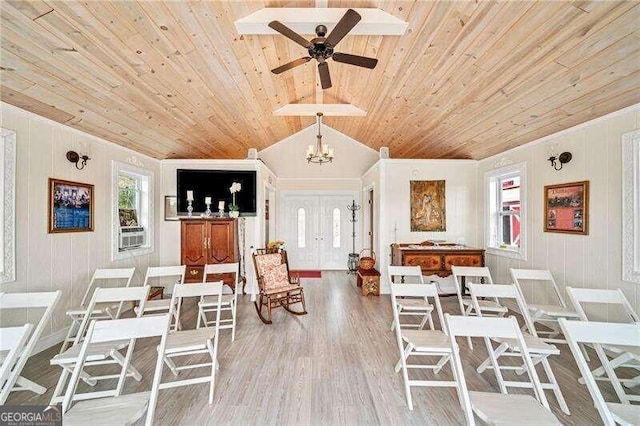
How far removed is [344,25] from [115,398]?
2.70 metres

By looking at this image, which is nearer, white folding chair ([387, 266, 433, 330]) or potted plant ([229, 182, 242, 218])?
white folding chair ([387, 266, 433, 330])

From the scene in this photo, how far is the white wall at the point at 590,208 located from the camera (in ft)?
9.26

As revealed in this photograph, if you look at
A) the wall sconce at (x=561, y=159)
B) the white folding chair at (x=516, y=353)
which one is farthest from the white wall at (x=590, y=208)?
the white folding chair at (x=516, y=353)

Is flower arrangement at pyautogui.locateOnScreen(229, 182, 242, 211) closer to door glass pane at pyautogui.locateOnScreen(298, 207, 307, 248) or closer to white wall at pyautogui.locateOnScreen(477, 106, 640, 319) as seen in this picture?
door glass pane at pyautogui.locateOnScreen(298, 207, 307, 248)

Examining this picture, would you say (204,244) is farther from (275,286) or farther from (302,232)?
(302,232)

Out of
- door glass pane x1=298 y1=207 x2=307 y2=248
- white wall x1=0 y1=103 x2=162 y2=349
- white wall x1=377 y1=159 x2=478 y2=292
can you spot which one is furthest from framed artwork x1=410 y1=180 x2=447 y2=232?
white wall x1=0 y1=103 x2=162 y2=349

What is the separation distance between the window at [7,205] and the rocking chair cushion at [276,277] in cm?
259

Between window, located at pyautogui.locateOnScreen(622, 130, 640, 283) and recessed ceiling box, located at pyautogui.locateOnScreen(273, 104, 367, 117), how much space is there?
3.26 metres

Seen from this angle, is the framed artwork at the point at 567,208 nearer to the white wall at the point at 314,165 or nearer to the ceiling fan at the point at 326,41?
the ceiling fan at the point at 326,41

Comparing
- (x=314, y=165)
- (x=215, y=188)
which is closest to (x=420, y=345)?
(x=215, y=188)

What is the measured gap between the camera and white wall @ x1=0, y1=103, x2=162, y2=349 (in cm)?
277

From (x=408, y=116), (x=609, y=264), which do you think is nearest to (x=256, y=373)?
(x=609, y=264)

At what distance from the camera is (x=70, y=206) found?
3332 millimetres

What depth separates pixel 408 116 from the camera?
4352 mm
